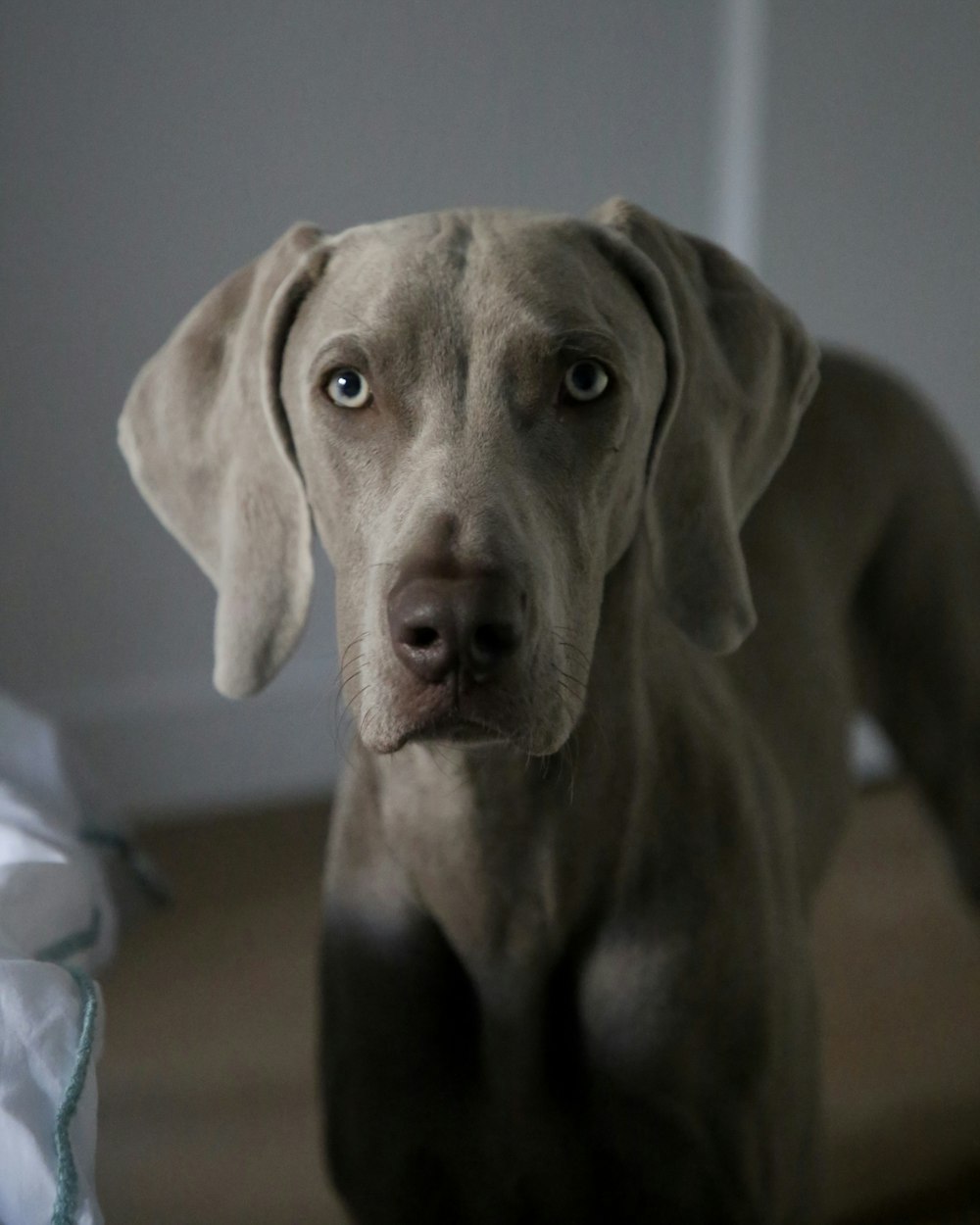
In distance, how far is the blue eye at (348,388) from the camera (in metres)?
1.09

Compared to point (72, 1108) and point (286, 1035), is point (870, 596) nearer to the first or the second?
point (286, 1035)

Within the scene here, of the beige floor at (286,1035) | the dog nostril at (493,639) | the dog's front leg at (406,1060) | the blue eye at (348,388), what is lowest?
the beige floor at (286,1035)

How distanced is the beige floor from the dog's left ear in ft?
3.03

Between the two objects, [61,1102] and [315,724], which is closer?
[61,1102]

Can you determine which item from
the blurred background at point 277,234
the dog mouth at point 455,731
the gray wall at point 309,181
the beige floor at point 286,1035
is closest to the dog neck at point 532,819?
the dog mouth at point 455,731

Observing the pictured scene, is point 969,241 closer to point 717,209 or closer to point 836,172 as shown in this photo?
point 836,172

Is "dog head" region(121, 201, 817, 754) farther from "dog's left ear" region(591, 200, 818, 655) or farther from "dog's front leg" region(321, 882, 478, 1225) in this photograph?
"dog's front leg" region(321, 882, 478, 1225)

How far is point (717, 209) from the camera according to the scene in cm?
252

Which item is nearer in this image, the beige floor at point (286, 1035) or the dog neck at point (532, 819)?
the dog neck at point (532, 819)

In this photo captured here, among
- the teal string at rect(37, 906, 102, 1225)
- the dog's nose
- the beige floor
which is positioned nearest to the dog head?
the dog's nose

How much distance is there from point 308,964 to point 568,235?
1396 mm

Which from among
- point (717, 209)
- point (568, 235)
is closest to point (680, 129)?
point (717, 209)

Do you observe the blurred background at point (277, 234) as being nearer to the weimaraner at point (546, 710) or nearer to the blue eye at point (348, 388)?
the weimaraner at point (546, 710)

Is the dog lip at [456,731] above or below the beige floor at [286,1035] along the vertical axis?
above
